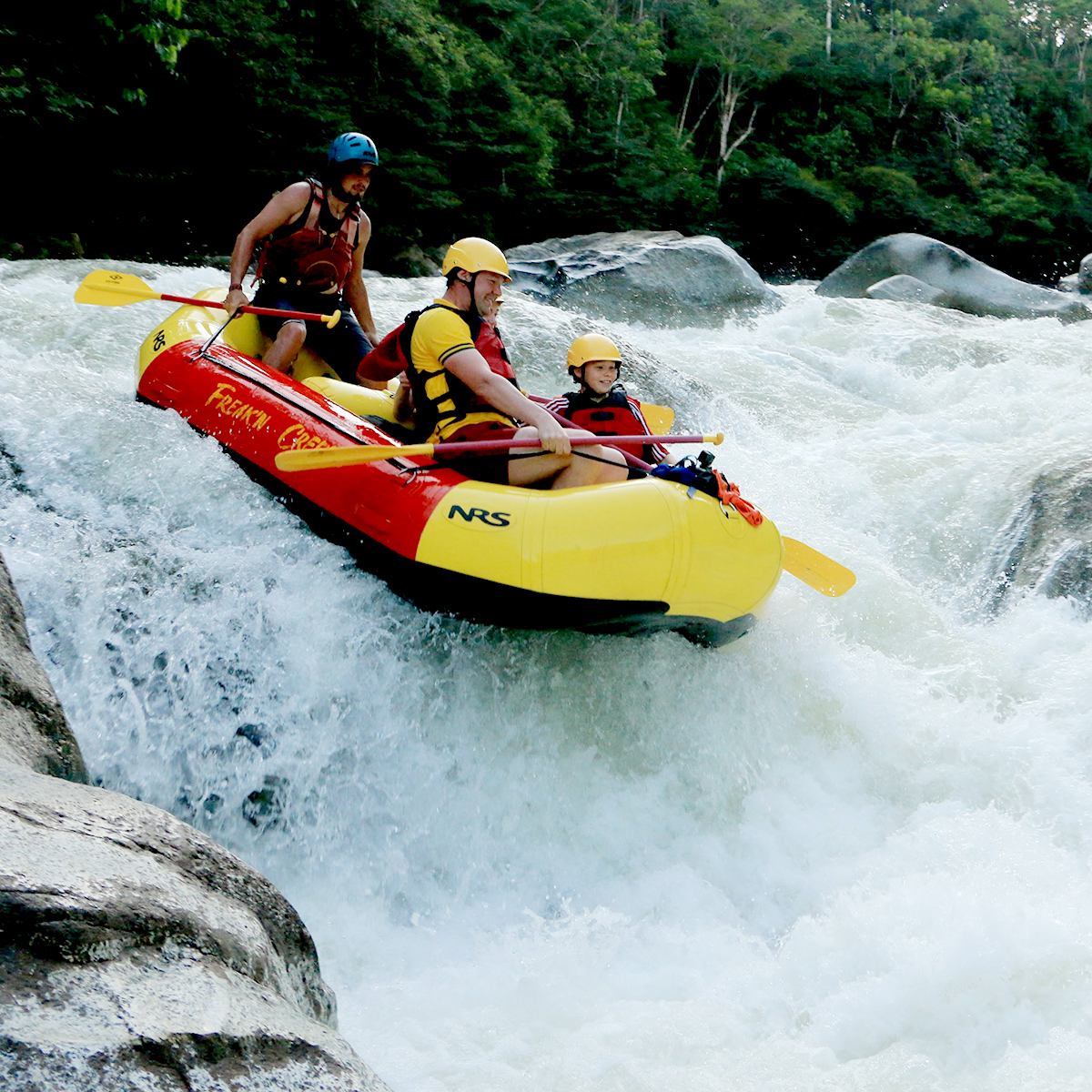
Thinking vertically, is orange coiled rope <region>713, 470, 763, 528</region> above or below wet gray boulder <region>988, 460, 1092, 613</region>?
above

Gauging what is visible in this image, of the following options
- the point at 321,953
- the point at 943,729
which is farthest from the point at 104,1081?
the point at 943,729

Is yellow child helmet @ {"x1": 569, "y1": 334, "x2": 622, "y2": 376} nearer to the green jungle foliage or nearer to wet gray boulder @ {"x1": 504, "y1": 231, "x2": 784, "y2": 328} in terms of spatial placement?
the green jungle foliage

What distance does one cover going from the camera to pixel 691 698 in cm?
387

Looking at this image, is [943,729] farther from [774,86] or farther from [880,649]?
[774,86]

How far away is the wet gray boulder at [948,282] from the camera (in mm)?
13289

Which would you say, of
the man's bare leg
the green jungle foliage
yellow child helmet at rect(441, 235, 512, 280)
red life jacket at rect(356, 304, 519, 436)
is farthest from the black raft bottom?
the green jungle foliage

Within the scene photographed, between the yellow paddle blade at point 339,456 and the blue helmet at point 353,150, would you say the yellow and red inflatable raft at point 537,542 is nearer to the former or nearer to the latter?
the yellow paddle blade at point 339,456

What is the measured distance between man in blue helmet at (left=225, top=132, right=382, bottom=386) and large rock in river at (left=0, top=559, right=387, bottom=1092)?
2.97m

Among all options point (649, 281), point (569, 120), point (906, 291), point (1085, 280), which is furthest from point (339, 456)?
point (1085, 280)

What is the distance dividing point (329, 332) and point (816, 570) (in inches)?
99.6

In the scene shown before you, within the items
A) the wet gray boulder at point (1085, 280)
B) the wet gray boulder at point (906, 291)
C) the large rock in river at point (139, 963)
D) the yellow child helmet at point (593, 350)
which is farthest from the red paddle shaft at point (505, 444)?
the wet gray boulder at point (1085, 280)

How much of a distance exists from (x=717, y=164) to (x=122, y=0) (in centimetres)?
1468

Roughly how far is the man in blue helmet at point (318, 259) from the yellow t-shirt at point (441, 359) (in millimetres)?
1100

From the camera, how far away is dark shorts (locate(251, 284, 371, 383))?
489 centimetres
